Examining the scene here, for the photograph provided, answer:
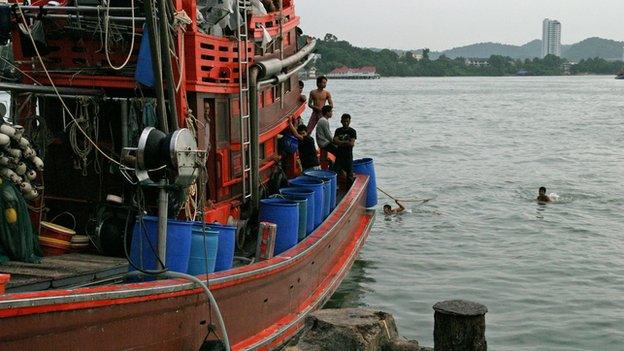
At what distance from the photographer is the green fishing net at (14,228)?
7.26 m

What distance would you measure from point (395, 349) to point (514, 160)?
82.5ft

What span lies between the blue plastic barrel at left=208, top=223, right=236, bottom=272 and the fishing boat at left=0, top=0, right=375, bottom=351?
0.21m

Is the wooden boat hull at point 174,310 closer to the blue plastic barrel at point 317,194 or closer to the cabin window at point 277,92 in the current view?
the blue plastic barrel at point 317,194

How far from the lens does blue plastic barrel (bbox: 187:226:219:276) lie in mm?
7285

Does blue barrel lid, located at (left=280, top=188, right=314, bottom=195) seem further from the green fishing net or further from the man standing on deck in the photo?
the green fishing net

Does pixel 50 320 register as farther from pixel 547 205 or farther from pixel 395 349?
pixel 547 205

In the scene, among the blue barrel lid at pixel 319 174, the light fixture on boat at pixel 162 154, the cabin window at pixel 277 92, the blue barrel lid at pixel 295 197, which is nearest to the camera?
the light fixture on boat at pixel 162 154

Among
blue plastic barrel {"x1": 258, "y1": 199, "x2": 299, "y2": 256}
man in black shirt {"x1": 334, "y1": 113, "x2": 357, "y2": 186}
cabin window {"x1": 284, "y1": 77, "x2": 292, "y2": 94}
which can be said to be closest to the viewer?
blue plastic barrel {"x1": 258, "y1": 199, "x2": 299, "y2": 256}

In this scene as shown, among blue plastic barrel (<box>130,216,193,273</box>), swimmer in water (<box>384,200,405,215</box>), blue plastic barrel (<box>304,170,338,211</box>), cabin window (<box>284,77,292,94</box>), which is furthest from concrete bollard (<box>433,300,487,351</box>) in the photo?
swimmer in water (<box>384,200,405,215</box>)

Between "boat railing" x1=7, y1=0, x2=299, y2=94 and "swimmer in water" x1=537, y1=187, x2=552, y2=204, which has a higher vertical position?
"boat railing" x1=7, y1=0, x2=299, y2=94

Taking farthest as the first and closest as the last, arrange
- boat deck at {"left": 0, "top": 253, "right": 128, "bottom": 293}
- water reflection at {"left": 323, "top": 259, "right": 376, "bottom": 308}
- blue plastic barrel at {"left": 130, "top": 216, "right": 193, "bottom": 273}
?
water reflection at {"left": 323, "top": 259, "right": 376, "bottom": 308} → blue plastic barrel at {"left": 130, "top": 216, "right": 193, "bottom": 273} → boat deck at {"left": 0, "top": 253, "right": 128, "bottom": 293}

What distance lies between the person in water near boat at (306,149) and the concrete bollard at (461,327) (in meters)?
6.20

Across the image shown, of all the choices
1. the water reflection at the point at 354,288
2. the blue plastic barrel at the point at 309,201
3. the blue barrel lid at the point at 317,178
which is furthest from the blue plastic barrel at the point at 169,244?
the water reflection at the point at 354,288

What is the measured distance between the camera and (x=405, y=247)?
1614 centimetres
